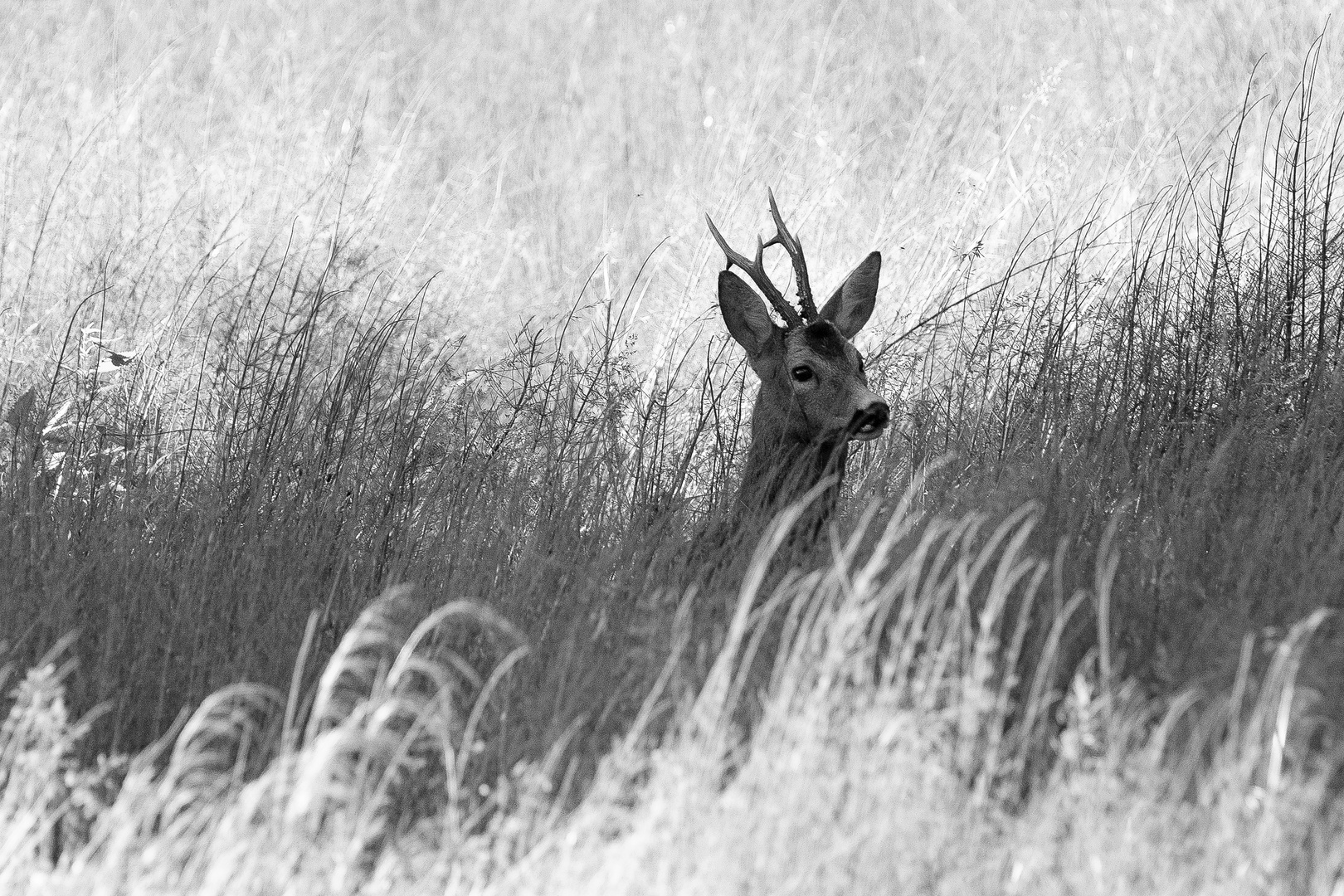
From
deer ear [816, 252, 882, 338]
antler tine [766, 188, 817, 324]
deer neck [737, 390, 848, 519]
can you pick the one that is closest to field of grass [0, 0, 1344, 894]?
deer neck [737, 390, 848, 519]

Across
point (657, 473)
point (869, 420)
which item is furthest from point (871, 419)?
point (657, 473)

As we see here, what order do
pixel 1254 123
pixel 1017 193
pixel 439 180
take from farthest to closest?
pixel 439 180 → pixel 1254 123 → pixel 1017 193

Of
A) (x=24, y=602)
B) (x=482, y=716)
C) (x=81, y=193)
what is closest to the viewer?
(x=482, y=716)

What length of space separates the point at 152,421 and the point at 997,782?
396 centimetres

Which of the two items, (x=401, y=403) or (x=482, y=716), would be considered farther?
(x=401, y=403)

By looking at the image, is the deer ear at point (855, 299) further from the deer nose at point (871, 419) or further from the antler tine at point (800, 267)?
the deer nose at point (871, 419)

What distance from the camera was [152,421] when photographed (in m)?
6.13

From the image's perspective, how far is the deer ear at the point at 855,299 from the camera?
6000 millimetres

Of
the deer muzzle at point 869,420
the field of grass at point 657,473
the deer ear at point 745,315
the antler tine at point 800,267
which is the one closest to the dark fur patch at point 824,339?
the antler tine at point 800,267

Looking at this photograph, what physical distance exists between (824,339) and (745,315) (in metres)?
0.39

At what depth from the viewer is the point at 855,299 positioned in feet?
19.9

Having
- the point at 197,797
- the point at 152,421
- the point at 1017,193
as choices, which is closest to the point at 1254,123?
the point at 1017,193

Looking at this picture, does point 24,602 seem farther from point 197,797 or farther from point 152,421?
point 152,421

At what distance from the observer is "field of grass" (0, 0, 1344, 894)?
110 inches
